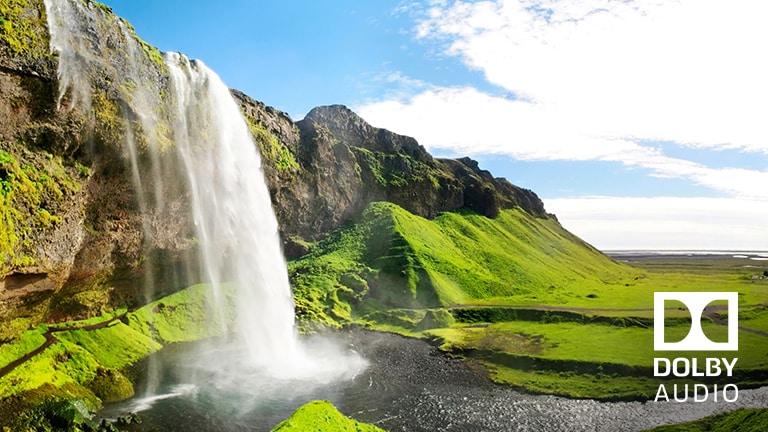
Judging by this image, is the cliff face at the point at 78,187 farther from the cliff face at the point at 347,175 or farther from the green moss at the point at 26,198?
the cliff face at the point at 347,175

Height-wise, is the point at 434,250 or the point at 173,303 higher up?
the point at 434,250

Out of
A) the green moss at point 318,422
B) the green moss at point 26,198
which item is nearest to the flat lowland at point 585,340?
the green moss at point 318,422

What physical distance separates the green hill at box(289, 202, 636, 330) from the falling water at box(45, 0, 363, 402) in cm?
1402

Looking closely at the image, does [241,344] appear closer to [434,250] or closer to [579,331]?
[579,331]

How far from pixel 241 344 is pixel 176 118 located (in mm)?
30719

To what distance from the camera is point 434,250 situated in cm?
11338

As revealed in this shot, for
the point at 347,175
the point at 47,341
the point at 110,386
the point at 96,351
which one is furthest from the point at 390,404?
the point at 347,175

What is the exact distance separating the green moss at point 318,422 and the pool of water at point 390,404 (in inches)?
368

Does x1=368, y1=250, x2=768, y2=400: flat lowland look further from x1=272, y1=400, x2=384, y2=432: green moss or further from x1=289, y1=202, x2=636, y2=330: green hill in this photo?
x1=272, y1=400, x2=384, y2=432: green moss

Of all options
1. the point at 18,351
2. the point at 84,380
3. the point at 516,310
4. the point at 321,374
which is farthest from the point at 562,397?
the point at 18,351

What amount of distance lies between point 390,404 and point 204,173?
127 ft

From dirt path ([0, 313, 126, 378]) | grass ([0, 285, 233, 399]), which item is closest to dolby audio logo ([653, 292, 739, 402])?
grass ([0, 285, 233, 399])

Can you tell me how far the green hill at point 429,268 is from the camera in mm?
91625

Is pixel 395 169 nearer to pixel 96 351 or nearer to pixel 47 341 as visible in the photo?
pixel 96 351
